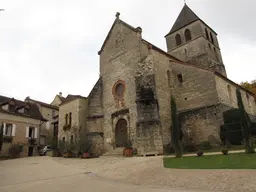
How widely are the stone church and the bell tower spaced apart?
6.52 metres

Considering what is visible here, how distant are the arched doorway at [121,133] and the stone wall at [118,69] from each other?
38 centimetres

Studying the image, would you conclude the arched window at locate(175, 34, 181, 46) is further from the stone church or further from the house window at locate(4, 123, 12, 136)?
the house window at locate(4, 123, 12, 136)

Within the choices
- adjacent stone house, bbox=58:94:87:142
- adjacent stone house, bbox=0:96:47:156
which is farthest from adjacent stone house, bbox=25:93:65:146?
adjacent stone house, bbox=58:94:87:142

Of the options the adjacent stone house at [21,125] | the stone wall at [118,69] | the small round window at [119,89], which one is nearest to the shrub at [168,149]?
the stone wall at [118,69]

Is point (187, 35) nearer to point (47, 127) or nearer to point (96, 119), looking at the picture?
point (96, 119)

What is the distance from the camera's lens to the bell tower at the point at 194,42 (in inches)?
1056

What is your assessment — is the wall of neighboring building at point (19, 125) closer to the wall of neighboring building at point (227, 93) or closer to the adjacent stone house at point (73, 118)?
the adjacent stone house at point (73, 118)

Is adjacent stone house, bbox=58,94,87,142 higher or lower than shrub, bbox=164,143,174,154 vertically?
higher

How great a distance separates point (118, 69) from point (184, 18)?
1725 cm

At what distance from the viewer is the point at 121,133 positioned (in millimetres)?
17859

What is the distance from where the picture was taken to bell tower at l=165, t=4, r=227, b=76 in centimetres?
2683

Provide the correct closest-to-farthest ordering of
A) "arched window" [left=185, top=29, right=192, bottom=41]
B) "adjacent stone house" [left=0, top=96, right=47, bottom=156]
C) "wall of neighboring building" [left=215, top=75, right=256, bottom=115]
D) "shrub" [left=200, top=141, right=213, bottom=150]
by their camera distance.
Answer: "shrub" [left=200, top=141, right=213, bottom=150]
"wall of neighboring building" [left=215, top=75, right=256, bottom=115]
"adjacent stone house" [left=0, top=96, right=47, bottom=156]
"arched window" [left=185, top=29, right=192, bottom=41]

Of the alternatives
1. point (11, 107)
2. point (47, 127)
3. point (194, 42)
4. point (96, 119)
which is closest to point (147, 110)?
point (96, 119)

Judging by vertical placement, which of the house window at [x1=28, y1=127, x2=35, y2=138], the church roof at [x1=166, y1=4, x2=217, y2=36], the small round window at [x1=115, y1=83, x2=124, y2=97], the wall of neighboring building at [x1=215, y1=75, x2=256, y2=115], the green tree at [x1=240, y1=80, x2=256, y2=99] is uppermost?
the church roof at [x1=166, y1=4, x2=217, y2=36]
